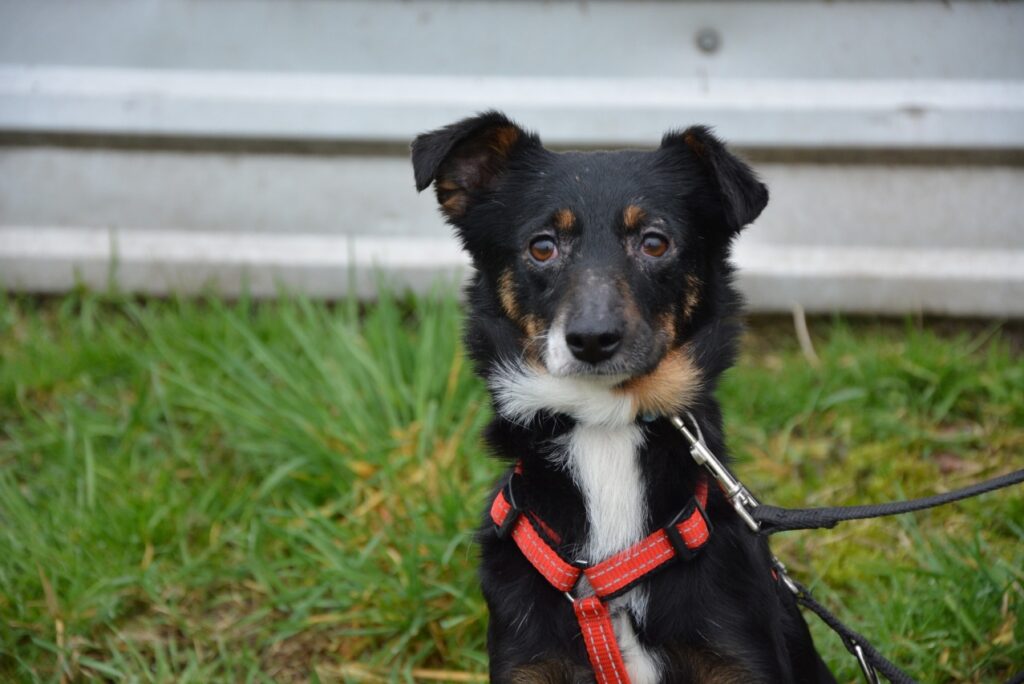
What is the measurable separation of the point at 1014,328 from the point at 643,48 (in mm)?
2026

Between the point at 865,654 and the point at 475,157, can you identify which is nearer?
the point at 865,654

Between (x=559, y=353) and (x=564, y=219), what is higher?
(x=564, y=219)

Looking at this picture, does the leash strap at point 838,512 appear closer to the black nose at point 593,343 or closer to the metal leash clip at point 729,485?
the metal leash clip at point 729,485

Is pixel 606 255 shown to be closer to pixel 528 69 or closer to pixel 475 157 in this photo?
pixel 475 157

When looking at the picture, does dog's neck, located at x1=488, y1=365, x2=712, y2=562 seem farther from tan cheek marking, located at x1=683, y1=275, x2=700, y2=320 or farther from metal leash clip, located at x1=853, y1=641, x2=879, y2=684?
metal leash clip, located at x1=853, y1=641, x2=879, y2=684

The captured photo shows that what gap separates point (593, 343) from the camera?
2.27 meters

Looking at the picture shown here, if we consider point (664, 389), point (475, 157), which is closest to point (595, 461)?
point (664, 389)

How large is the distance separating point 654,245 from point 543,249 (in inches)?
10.5

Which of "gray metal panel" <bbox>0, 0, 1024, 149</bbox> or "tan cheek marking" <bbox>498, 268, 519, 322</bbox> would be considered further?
"gray metal panel" <bbox>0, 0, 1024, 149</bbox>

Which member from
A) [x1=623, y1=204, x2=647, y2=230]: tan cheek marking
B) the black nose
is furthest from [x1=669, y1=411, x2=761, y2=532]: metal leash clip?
[x1=623, y1=204, x2=647, y2=230]: tan cheek marking

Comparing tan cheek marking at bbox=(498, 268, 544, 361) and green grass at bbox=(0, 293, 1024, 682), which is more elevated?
tan cheek marking at bbox=(498, 268, 544, 361)

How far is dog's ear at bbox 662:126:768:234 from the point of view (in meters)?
2.40

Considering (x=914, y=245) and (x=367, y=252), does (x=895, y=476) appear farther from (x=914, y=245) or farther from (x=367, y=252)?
(x=367, y=252)

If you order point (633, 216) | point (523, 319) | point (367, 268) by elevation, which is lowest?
point (367, 268)
